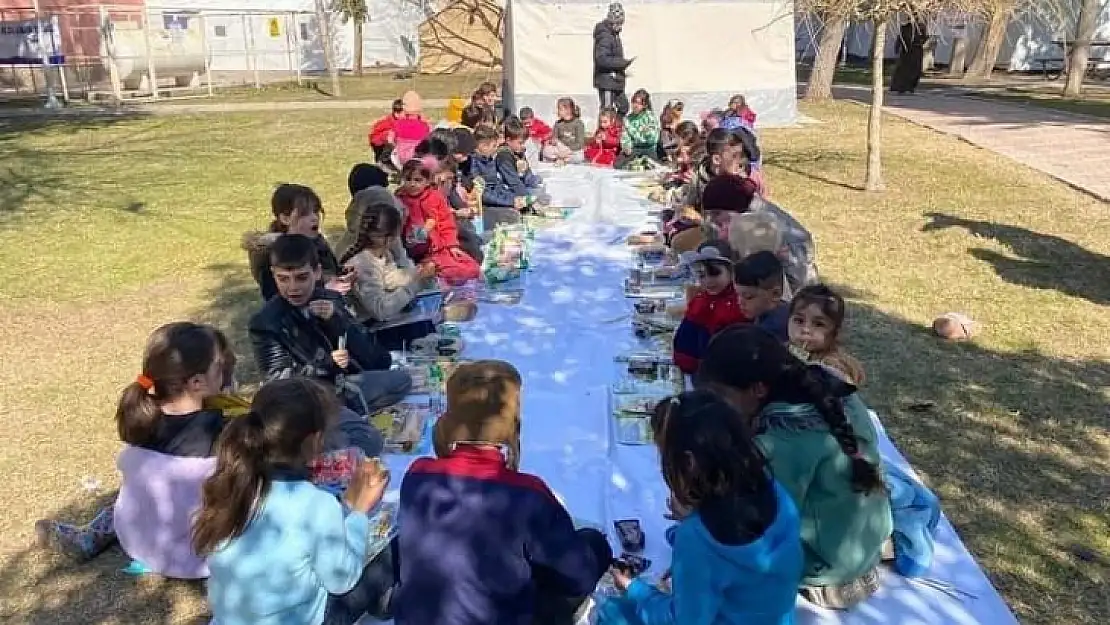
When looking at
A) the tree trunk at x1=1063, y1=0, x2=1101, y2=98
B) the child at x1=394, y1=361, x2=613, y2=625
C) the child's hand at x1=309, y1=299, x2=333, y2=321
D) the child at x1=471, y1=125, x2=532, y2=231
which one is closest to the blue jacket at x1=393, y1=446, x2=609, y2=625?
the child at x1=394, y1=361, x2=613, y2=625

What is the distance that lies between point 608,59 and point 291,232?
9.19 meters

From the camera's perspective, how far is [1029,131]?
1467 centimetres

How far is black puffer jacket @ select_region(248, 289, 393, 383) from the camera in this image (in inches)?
152

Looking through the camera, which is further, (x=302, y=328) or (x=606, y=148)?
(x=606, y=148)

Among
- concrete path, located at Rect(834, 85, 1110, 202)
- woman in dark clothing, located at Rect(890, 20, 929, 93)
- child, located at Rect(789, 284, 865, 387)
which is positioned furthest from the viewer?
woman in dark clothing, located at Rect(890, 20, 929, 93)

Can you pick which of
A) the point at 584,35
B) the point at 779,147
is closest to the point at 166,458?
the point at 779,147

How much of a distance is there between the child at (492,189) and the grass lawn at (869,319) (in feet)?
5.98

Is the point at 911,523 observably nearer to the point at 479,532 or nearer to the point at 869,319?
the point at 479,532

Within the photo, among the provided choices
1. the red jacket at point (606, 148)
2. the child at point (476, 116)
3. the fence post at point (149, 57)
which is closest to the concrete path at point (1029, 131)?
the red jacket at point (606, 148)

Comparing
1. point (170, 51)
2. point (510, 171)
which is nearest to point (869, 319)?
point (510, 171)

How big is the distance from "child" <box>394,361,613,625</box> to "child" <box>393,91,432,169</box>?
24.3 ft

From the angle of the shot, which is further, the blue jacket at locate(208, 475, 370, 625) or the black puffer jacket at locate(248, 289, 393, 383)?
the black puffer jacket at locate(248, 289, 393, 383)

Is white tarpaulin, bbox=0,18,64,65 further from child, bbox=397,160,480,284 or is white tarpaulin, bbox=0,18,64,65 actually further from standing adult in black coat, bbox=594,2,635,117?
child, bbox=397,160,480,284

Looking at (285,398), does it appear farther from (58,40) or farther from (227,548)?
(58,40)
